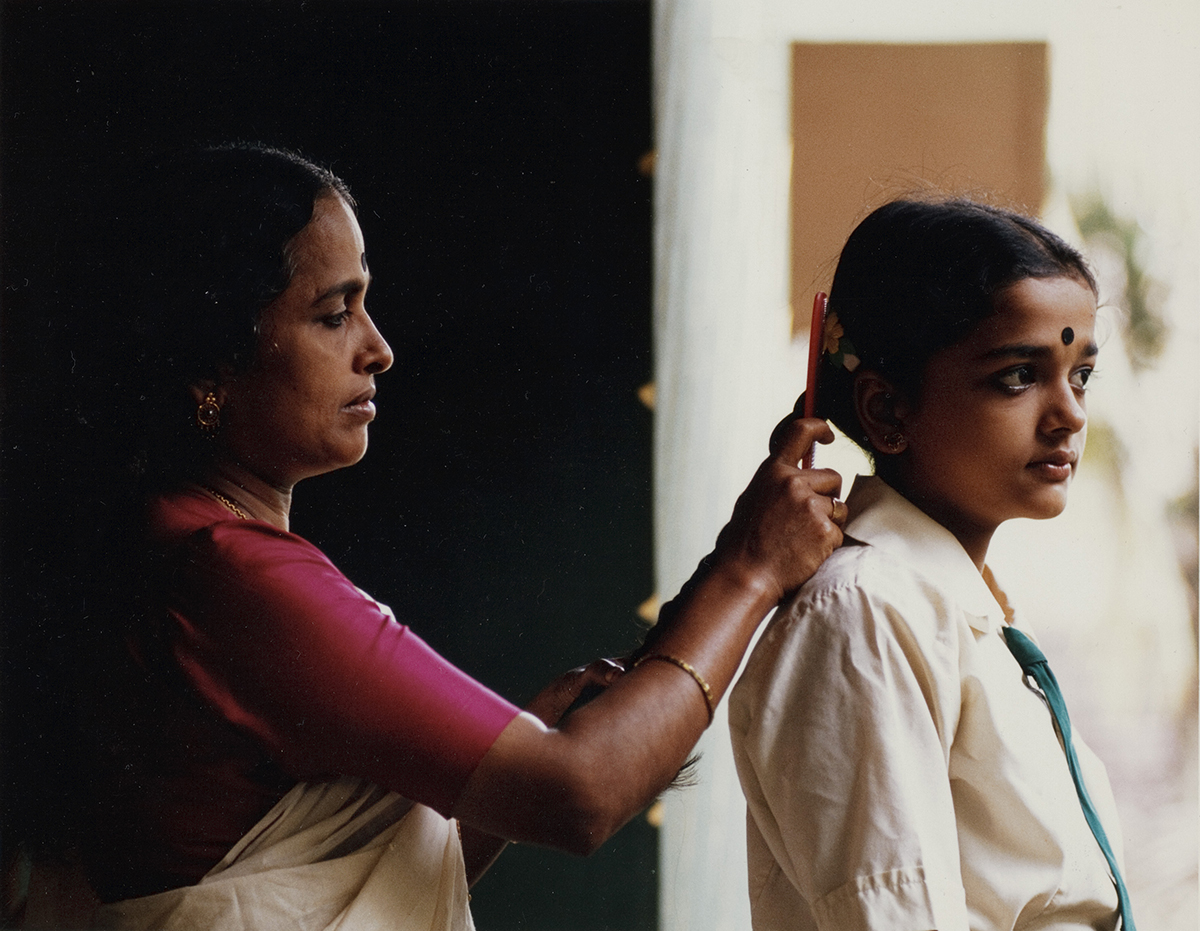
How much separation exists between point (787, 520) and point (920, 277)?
0.84 ft

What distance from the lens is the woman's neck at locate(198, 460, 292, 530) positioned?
96 centimetres

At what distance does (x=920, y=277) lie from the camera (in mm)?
987

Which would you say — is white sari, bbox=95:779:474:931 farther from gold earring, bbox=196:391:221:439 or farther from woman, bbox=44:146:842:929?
gold earring, bbox=196:391:221:439

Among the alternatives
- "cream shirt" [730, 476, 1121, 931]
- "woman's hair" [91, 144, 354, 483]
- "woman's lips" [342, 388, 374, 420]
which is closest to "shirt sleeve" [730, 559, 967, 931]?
"cream shirt" [730, 476, 1121, 931]

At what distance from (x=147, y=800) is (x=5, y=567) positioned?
1.42ft

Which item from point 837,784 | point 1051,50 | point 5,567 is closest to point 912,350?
point 837,784

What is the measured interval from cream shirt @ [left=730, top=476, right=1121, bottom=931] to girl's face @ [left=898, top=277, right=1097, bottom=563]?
0.08 metres

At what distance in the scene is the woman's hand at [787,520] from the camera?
0.92 meters

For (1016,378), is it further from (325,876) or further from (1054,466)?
(325,876)

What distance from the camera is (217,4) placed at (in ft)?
4.33

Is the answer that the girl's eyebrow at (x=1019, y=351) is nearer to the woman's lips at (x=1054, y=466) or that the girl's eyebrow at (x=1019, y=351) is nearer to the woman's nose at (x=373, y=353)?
the woman's lips at (x=1054, y=466)

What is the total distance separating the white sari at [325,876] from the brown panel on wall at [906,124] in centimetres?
84

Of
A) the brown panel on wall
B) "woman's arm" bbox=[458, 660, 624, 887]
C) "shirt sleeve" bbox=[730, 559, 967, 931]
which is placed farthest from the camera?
the brown panel on wall

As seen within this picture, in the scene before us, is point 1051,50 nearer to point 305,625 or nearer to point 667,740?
point 667,740
